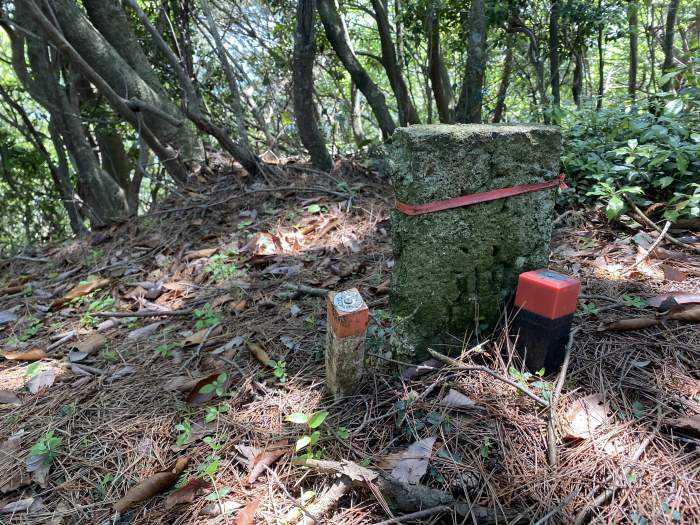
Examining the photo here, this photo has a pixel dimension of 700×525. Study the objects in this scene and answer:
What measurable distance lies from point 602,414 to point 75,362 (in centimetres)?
263

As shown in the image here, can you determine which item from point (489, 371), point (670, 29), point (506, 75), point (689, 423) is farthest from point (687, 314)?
point (506, 75)

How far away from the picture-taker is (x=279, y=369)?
6.90ft

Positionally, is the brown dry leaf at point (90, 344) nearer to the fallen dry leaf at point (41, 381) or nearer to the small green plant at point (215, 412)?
the fallen dry leaf at point (41, 381)

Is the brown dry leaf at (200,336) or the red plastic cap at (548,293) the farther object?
the brown dry leaf at (200,336)

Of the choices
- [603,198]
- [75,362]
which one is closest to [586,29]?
[603,198]

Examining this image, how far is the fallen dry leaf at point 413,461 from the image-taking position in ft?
5.12

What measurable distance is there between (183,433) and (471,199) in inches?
61.0

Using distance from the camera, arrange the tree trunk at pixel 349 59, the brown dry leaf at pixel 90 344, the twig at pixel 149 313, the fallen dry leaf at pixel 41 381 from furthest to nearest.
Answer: the tree trunk at pixel 349 59
the twig at pixel 149 313
the brown dry leaf at pixel 90 344
the fallen dry leaf at pixel 41 381

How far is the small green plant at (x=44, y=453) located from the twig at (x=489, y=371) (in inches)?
64.1

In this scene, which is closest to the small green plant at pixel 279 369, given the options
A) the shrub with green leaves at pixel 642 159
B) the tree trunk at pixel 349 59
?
the shrub with green leaves at pixel 642 159

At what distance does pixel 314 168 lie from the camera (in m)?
4.77

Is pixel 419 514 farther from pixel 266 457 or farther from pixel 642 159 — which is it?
pixel 642 159

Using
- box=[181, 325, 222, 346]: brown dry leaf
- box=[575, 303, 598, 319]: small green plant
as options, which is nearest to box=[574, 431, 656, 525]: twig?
box=[575, 303, 598, 319]: small green plant

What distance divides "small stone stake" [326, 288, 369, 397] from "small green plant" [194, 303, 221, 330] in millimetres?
1002
